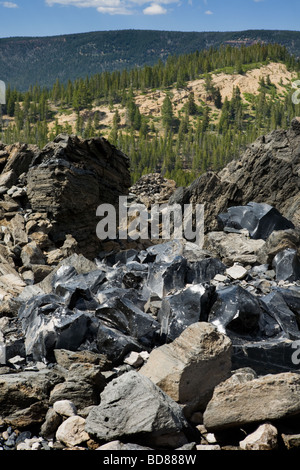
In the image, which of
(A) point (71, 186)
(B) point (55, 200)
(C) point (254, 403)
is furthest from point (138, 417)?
(A) point (71, 186)

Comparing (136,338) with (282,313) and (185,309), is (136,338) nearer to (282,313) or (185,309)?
(185,309)

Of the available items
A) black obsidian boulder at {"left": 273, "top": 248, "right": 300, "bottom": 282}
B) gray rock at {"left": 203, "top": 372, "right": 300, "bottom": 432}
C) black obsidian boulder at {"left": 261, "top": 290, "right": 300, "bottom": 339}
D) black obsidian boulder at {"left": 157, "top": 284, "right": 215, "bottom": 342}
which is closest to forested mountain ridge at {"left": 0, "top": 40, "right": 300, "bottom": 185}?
black obsidian boulder at {"left": 273, "top": 248, "right": 300, "bottom": 282}

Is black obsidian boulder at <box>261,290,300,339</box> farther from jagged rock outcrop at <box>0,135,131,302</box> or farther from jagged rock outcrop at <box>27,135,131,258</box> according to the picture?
jagged rock outcrop at <box>27,135,131,258</box>

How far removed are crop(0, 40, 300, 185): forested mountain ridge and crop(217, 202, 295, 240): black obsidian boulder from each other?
83.0 m

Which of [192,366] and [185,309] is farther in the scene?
[185,309]

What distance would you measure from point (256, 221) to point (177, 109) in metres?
147

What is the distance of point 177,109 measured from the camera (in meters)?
160

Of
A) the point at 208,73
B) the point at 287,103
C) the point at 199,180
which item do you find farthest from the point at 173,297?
the point at 208,73

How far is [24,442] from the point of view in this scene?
697 cm

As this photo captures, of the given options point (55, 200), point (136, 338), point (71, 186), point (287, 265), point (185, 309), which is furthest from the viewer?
point (71, 186)

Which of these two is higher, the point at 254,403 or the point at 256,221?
the point at 256,221

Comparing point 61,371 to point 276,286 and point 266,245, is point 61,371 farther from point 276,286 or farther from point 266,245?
point 266,245

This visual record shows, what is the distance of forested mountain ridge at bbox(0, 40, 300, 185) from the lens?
123m

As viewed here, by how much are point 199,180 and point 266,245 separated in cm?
925
